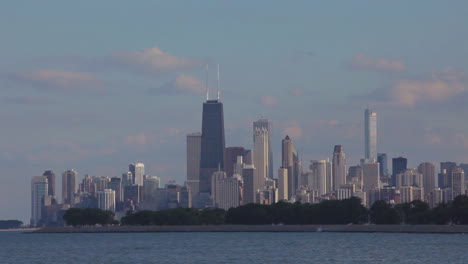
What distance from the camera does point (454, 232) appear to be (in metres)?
197
